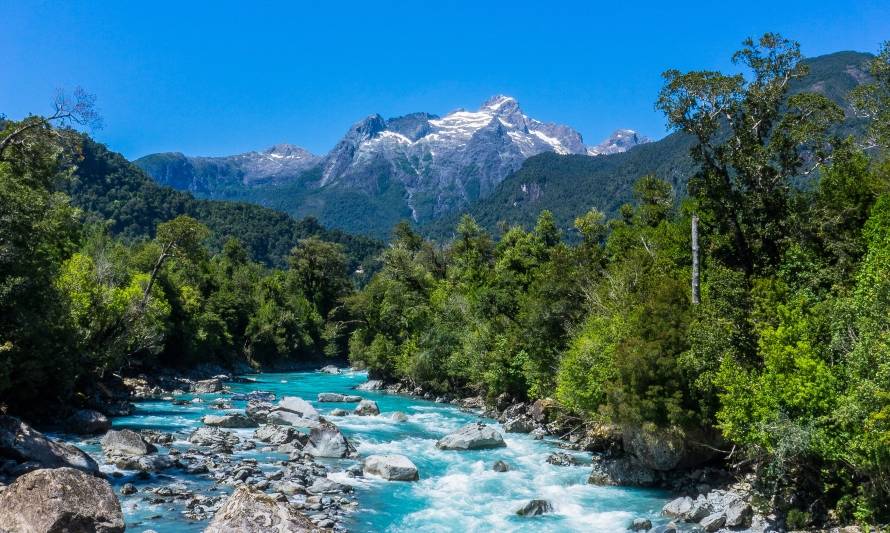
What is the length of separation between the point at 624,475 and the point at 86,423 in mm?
27482

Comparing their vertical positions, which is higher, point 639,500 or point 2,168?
point 2,168

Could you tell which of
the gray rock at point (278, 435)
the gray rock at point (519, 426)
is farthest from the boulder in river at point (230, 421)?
the gray rock at point (519, 426)

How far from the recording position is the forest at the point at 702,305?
19.8 metres

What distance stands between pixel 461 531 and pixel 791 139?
2434 cm

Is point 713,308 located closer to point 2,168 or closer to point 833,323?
point 833,323

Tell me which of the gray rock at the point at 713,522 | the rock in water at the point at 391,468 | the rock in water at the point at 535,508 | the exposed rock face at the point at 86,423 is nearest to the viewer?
the gray rock at the point at 713,522

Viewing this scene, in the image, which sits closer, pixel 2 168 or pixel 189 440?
pixel 2 168

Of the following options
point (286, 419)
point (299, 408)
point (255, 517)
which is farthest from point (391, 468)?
point (299, 408)

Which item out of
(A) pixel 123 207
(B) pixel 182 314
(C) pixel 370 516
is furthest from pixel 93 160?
(C) pixel 370 516

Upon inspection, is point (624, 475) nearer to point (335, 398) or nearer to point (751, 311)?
point (751, 311)

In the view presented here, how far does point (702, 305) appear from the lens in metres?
27.1

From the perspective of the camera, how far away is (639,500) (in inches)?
989

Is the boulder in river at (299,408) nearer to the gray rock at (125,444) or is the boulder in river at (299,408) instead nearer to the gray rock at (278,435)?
the gray rock at (278,435)

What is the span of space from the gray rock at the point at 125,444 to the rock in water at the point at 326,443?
24.6 ft
